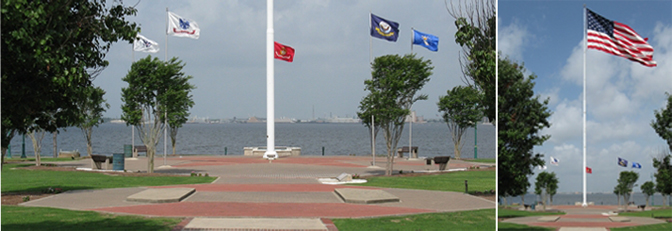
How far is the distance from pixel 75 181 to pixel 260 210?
12.1 metres

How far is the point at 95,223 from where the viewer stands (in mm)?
13062

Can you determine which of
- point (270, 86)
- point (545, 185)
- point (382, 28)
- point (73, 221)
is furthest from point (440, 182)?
point (270, 86)

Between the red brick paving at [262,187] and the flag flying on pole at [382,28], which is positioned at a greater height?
the flag flying on pole at [382,28]

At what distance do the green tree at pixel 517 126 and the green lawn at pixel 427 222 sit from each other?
801 centimetres

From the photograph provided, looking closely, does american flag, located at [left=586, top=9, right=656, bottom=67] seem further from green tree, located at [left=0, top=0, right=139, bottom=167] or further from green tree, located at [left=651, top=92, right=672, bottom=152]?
green tree, located at [left=0, top=0, right=139, bottom=167]

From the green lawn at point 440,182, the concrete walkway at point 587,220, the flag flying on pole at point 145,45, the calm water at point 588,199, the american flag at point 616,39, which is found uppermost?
the flag flying on pole at point 145,45

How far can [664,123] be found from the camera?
17.5 feet

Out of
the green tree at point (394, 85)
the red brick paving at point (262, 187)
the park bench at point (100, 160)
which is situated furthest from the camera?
the park bench at point (100, 160)

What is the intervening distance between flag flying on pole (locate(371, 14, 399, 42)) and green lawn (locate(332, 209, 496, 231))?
19.2 m

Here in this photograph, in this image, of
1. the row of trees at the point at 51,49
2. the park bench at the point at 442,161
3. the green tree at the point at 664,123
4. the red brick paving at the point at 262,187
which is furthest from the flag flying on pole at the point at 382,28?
the green tree at the point at 664,123

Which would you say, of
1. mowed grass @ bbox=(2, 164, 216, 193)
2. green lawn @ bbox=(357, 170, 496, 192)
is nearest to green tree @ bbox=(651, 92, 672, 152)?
green lawn @ bbox=(357, 170, 496, 192)

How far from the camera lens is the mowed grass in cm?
2191

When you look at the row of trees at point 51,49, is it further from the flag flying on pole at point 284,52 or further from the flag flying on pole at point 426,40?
the flag flying on pole at point 284,52

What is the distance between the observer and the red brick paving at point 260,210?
14.9 m
